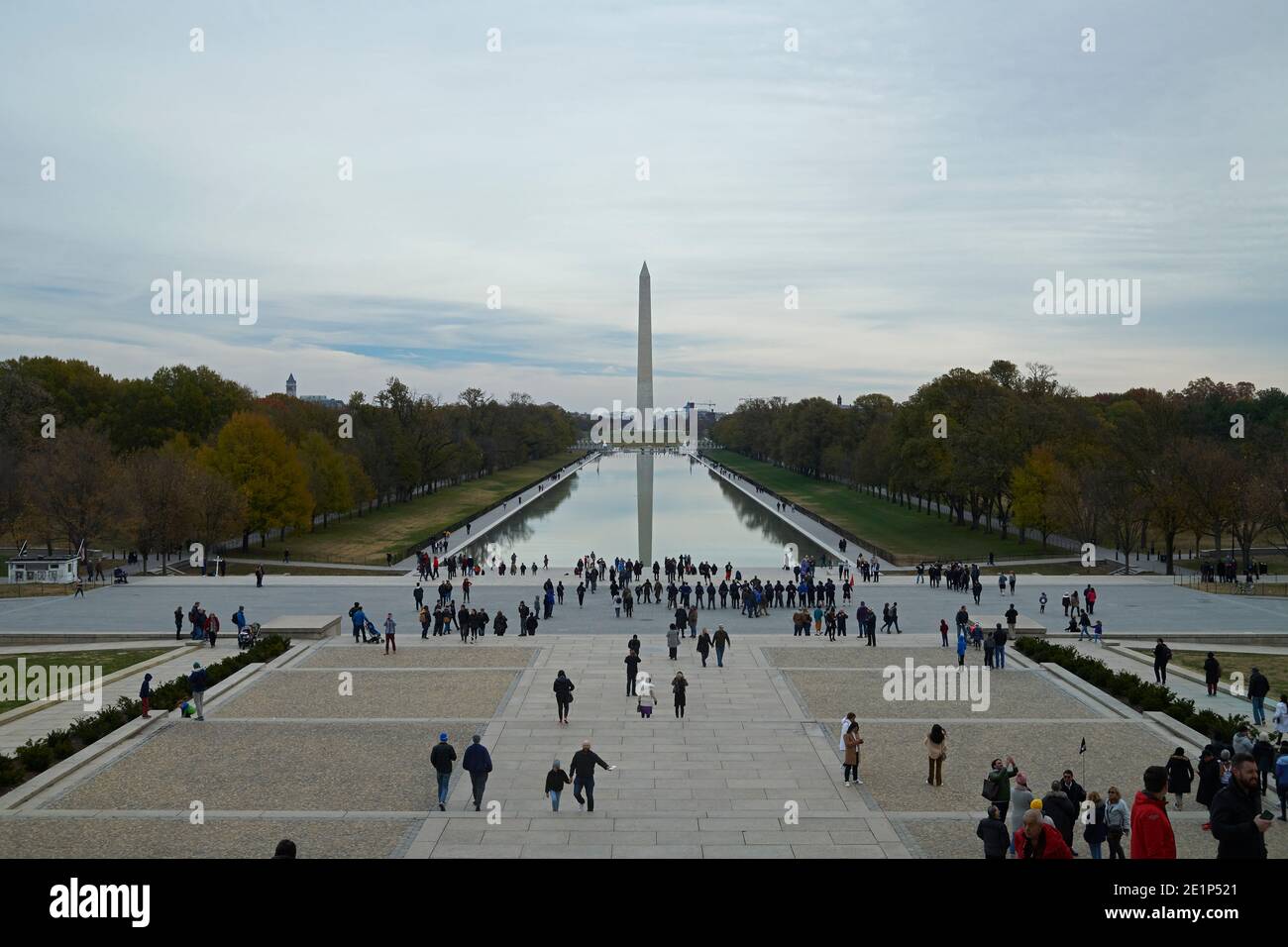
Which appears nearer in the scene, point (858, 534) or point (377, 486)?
point (858, 534)

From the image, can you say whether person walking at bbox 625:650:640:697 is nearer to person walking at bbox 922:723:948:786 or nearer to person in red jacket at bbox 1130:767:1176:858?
person walking at bbox 922:723:948:786

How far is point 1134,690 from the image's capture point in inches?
814

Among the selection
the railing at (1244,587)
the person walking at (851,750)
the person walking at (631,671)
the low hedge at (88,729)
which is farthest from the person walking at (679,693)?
the railing at (1244,587)

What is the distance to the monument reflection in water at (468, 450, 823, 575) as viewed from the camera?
57062mm

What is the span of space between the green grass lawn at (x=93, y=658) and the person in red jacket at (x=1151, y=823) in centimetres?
2402

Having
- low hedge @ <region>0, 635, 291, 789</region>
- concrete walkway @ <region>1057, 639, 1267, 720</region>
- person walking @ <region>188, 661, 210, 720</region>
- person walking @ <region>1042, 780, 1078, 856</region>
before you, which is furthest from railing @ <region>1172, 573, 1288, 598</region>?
person walking @ <region>188, 661, 210, 720</region>

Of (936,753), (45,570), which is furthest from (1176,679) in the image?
(45,570)

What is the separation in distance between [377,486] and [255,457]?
77.4 feet

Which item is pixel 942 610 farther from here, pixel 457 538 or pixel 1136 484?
pixel 457 538

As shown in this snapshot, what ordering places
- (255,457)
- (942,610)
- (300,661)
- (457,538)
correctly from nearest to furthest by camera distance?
(300,661) < (942,610) < (255,457) < (457,538)

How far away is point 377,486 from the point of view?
78.4 m

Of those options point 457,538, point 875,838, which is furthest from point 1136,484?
point 875,838

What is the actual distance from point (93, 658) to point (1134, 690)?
2461cm

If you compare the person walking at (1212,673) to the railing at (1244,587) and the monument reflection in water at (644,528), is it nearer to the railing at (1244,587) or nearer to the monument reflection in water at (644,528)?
the railing at (1244,587)
